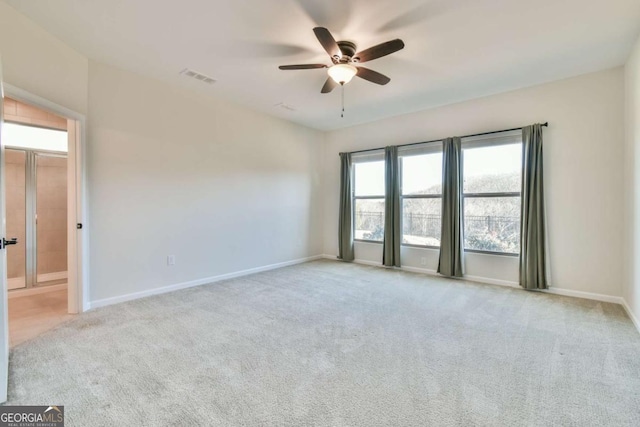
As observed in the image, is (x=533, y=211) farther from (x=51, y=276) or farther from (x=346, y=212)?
(x=51, y=276)

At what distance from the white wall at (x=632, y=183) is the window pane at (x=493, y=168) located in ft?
3.60

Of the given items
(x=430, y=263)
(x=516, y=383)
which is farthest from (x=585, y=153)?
(x=516, y=383)

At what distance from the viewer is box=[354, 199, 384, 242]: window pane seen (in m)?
5.71

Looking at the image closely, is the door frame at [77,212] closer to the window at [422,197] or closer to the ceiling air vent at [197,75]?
the ceiling air vent at [197,75]

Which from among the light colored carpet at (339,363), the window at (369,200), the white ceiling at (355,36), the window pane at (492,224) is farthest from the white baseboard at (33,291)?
the window pane at (492,224)

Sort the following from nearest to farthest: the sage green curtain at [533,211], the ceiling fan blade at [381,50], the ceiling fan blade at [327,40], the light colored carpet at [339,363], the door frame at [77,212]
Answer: the light colored carpet at [339,363] < the ceiling fan blade at [327,40] < the ceiling fan blade at [381,50] < the door frame at [77,212] < the sage green curtain at [533,211]

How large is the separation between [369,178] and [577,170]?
3166 millimetres

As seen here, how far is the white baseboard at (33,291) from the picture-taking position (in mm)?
3770

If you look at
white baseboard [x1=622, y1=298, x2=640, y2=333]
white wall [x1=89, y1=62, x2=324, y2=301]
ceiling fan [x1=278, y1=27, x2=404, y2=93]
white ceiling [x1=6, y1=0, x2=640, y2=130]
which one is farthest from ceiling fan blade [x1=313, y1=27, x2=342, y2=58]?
white baseboard [x1=622, y1=298, x2=640, y2=333]

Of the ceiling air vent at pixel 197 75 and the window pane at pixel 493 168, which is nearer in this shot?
the ceiling air vent at pixel 197 75

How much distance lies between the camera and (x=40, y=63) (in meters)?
2.74

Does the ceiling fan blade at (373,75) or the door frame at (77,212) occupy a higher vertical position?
the ceiling fan blade at (373,75)

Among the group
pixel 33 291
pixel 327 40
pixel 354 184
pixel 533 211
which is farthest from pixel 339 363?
pixel 33 291

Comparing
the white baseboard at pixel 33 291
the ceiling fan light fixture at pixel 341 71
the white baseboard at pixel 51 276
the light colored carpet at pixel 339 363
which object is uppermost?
the ceiling fan light fixture at pixel 341 71
